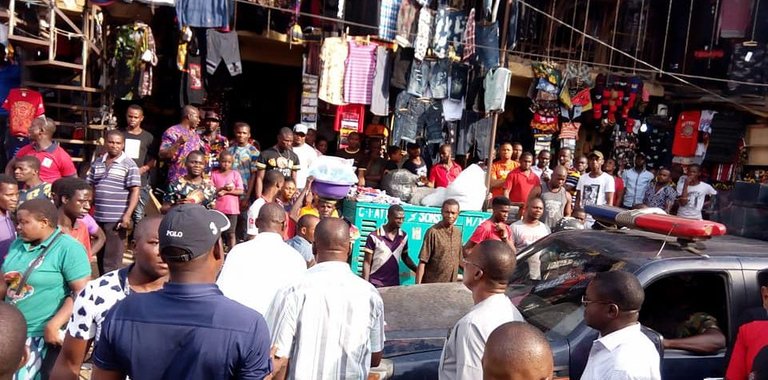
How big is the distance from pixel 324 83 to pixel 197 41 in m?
1.80

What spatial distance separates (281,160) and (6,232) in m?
3.69

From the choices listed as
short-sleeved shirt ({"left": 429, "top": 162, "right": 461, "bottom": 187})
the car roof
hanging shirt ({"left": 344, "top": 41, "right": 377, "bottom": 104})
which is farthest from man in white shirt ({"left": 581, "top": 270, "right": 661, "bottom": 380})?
hanging shirt ({"left": 344, "top": 41, "right": 377, "bottom": 104})

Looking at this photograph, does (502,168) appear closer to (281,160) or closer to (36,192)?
(281,160)

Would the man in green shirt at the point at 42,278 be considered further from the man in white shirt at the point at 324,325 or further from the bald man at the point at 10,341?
the bald man at the point at 10,341

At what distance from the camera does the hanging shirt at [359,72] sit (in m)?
9.41

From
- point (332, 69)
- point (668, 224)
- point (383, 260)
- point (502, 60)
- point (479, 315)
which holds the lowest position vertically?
point (383, 260)

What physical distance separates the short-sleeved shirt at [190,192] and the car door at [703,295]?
14.2 ft

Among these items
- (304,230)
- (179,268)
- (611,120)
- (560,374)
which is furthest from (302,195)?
(611,120)

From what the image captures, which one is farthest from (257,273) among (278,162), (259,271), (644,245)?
→ (278,162)

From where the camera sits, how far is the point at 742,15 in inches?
472

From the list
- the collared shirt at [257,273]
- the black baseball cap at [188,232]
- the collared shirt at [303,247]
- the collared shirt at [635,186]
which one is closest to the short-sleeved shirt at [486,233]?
the collared shirt at [303,247]

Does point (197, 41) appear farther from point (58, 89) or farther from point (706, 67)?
point (706, 67)

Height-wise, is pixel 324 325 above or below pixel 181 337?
below

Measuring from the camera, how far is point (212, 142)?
8.50 m
